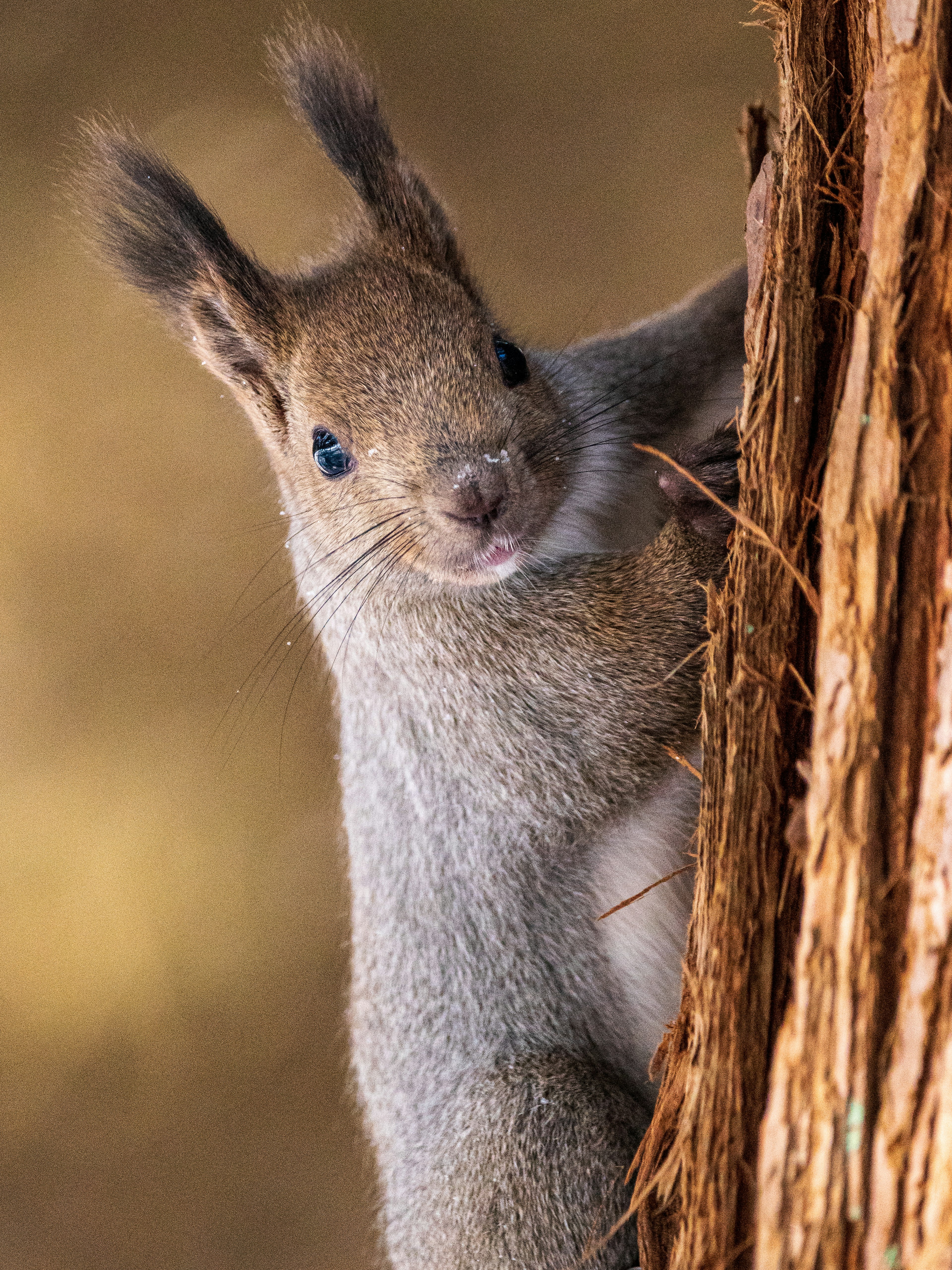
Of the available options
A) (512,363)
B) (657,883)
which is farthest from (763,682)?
(512,363)

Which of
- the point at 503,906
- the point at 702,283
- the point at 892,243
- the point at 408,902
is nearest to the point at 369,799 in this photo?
the point at 408,902

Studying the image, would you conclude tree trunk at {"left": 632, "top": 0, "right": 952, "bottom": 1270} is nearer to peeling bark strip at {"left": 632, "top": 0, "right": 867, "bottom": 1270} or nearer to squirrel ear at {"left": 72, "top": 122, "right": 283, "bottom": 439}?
peeling bark strip at {"left": 632, "top": 0, "right": 867, "bottom": 1270}

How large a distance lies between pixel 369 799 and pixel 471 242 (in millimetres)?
922

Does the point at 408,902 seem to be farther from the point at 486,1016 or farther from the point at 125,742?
the point at 125,742

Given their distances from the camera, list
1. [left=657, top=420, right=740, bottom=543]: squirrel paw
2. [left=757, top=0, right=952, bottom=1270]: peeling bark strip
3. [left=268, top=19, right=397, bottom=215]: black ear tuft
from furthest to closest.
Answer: [left=268, top=19, right=397, bottom=215]: black ear tuft, [left=657, top=420, right=740, bottom=543]: squirrel paw, [left=757, top=0, right=952, bottom=1270]: peeling bark strip

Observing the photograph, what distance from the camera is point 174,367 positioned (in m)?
1.98

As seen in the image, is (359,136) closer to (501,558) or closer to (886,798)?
(501,558)

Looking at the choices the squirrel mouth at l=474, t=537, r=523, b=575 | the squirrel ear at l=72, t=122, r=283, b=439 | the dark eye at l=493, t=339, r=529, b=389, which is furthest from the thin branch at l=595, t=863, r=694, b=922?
the squirrel ear at l=72, t=122, r=283, b=439

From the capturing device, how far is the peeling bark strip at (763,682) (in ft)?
2.59

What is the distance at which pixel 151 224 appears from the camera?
4.32 feet

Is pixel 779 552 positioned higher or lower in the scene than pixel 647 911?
higher

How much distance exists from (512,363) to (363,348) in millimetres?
199

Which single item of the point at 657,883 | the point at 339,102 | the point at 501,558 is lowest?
the point at 657,883

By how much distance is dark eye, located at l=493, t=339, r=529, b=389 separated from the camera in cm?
138
